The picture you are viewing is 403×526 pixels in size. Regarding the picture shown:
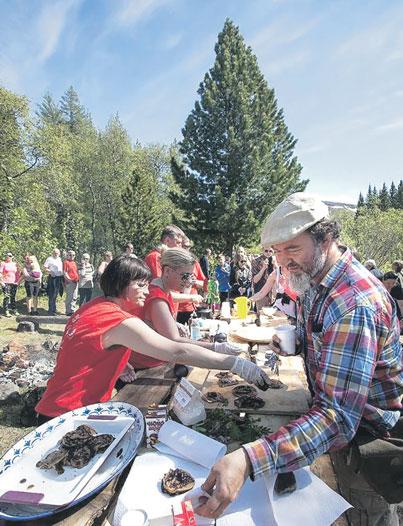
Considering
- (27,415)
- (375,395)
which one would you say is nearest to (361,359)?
(375,395)

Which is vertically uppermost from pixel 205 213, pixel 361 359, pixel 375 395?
pixel 205 213

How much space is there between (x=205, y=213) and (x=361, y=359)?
26.3 metres

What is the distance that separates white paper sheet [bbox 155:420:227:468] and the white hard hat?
0.87 m

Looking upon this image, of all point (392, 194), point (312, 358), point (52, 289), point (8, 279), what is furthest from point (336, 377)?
A: point (392, 194)

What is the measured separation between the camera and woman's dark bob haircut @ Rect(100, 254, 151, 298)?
2.29 metres

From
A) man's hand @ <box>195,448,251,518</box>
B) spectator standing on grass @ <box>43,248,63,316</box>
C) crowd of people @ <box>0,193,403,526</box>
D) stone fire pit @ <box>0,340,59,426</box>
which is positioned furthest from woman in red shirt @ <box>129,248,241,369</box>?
spectator standing on grass @ <box>43,248,63,316</box>

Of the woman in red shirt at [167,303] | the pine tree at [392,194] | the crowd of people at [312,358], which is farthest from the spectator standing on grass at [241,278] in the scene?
the pine tree at [392,194]

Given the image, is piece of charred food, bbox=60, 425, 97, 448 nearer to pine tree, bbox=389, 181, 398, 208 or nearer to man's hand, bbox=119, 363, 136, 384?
man's hand, bbox=119, 363, 136, 384

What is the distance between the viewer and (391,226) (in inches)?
1222

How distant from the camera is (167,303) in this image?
107 inches

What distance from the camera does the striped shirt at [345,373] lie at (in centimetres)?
111

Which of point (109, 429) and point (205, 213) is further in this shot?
point (205, 213)

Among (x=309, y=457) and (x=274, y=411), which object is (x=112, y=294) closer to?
(x=274, y=411)

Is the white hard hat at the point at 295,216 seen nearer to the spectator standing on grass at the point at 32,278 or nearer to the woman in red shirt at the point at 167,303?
the woman in red shirt at the point at 167,303
